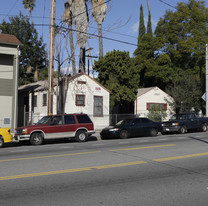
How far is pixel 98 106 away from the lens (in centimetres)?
2934

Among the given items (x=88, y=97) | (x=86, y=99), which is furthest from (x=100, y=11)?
(x=86, y=99)

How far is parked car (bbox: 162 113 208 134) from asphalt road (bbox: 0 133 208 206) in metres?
12.5

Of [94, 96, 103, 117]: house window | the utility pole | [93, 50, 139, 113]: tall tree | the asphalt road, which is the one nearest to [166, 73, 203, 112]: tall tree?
[93, 50, 139, 113]: tall tree

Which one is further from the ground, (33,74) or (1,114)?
(33,74)

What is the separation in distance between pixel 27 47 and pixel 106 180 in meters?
43.0

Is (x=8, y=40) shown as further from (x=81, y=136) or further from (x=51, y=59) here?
(x=81, y=136)

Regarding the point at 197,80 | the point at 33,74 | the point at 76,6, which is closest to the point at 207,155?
the point at 76,6

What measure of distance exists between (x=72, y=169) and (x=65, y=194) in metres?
2.47

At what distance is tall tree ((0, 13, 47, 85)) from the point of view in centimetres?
4641

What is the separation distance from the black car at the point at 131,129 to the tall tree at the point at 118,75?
10.7 m

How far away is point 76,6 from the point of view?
30.7 meters

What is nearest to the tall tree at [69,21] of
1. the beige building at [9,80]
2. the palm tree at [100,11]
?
the palm tree at [100,11]

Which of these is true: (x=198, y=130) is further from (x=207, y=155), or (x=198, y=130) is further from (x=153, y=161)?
(x=153, y=161)

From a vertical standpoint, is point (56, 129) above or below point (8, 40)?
below
